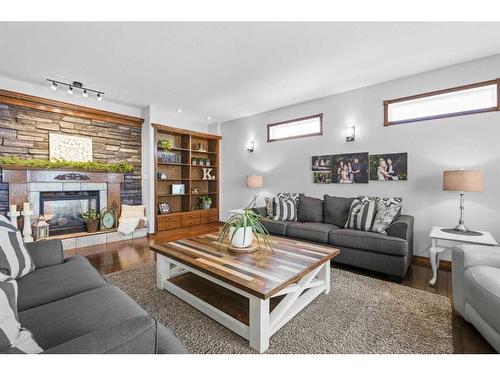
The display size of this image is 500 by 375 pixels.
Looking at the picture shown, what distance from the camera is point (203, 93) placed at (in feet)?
12.7

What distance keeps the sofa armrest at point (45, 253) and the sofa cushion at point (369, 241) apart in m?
2.82

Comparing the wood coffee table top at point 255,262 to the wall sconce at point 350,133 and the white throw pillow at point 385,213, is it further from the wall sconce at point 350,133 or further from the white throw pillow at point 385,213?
the wall sconce at point 350,133

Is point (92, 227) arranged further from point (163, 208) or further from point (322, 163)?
point (322, 163)

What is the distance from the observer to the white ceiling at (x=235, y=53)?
219cm

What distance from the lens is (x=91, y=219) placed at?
12.7 feet

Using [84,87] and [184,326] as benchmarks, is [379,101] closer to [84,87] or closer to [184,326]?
[184,326]

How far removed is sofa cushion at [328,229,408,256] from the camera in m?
2.47

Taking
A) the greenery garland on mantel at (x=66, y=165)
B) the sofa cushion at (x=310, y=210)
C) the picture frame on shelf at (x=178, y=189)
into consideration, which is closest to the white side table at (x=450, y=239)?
the sofa cushion at (x=310, y=210)

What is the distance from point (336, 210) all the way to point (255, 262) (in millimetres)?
2054

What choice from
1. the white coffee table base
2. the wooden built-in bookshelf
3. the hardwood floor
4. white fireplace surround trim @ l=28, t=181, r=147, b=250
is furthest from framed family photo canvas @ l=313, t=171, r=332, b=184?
white fireplace surround trim @ l=28, t=181, r=147, b=250

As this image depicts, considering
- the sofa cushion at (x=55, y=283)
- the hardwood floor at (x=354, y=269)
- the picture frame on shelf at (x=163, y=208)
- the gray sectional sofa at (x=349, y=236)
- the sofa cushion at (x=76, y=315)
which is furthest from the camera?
the picture frame on shelf at (x=163, y=208)

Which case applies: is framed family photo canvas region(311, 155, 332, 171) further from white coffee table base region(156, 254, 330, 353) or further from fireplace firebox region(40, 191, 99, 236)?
fireplace firebox region(40, 191, 99, 236)
